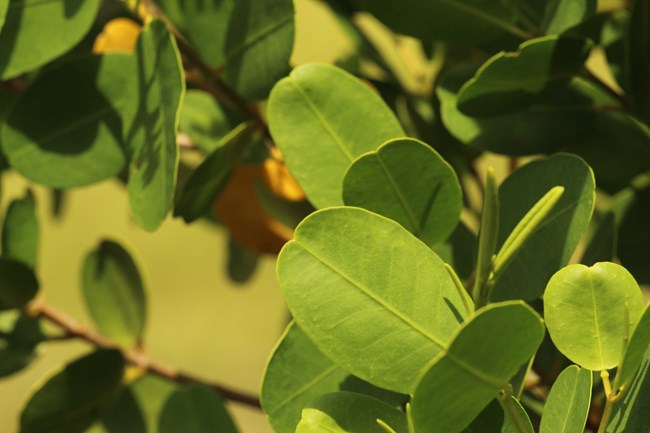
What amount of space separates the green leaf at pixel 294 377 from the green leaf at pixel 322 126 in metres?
0.06

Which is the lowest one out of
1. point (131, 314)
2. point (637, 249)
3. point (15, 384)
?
point (15, 384)

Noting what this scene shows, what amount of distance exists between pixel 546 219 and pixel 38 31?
252 millimetres

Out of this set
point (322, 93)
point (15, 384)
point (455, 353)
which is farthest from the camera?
point (15, 384)

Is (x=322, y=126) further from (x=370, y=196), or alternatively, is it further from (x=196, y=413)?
(x=196, y=413)

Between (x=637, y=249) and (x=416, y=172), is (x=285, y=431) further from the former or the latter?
(x=637, y=249)

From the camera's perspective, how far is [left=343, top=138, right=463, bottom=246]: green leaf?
1.17 feet

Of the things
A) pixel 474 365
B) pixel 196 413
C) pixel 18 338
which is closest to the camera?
pixel 474 365

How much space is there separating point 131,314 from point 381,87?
234 mm

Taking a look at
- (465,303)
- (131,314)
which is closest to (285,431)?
(465,303)

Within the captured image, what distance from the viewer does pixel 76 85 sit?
474mm

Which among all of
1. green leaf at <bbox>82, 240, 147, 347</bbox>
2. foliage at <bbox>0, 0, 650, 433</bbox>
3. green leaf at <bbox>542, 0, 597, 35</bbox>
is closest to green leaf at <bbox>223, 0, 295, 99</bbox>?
foliage at <bbox>0, 0, 650, 433</bbox>

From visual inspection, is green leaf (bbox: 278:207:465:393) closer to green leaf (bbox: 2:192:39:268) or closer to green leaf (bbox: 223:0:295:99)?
green leaf (bbox: 223:0:295:99)

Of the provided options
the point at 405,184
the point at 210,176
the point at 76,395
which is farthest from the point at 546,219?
the point at 76,395

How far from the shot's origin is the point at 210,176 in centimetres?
45
